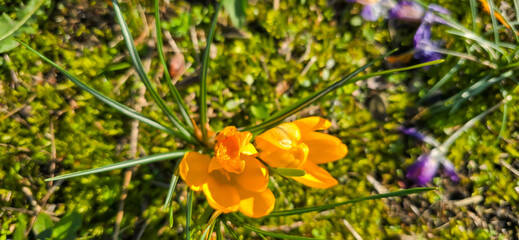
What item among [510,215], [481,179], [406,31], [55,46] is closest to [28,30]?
[55,46]

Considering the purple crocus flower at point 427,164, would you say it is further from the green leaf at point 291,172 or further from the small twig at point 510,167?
the green leaf at point 291,172

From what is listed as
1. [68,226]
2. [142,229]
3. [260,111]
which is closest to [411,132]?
[260,111]

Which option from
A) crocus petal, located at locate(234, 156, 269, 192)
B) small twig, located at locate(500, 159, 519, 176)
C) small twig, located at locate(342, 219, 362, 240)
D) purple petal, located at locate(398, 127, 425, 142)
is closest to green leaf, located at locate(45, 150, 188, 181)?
crocus petal, located at locate(234, 156, 269, 192)

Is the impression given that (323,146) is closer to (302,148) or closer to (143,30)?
(302,148)

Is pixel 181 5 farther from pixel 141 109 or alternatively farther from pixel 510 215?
pixel 510 215

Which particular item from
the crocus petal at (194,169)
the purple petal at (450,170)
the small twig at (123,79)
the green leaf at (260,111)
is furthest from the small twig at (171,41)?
the purple petal at (450,170)
